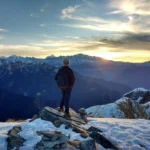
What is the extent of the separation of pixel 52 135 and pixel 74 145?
4.69 feet

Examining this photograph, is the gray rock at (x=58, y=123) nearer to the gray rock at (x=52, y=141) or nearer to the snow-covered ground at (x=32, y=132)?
the snow-covered ground at (x=32, y=132)

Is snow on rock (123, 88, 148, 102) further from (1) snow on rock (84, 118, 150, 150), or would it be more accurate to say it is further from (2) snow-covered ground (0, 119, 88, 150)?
(2) snow-covered ground (0, 119, 88, 150)

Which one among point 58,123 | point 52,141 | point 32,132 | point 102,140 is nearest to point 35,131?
point 32,132

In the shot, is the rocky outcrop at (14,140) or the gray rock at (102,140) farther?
the gray rock at (102,140)

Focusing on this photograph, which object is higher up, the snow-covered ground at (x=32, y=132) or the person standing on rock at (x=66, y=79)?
the person standing on rock at (x=66, y=79)

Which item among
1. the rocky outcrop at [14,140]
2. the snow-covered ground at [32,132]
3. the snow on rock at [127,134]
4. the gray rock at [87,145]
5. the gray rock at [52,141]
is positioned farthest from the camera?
the snow on rock at [127,134]

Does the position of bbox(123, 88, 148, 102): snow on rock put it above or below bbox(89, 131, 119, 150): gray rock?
below

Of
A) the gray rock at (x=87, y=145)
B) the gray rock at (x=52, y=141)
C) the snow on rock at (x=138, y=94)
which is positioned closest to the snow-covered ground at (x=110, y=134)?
the gray rock at (x=52, y=141)

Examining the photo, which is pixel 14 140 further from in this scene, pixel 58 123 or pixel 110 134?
pixel 110 134

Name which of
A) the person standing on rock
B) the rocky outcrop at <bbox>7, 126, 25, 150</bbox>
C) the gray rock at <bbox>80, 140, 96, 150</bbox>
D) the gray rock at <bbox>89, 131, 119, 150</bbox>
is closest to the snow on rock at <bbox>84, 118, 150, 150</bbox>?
the gray rock at <bbox>89, 131, 119, 150</bbox>

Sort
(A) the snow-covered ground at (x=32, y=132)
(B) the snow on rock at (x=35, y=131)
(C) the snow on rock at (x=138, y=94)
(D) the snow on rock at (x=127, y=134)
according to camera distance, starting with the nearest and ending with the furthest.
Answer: (A) the snow-covered ground at (x=32, y=132) → (B) the snow on rock at (x=35, y=131) → (D) the snow on rock at (x=127, y=134) → (C) the snow on rock at (x=138, y=94)

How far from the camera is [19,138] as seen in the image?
53.7 feet

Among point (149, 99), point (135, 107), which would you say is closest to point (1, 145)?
point (135, 107)

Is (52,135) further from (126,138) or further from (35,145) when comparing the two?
(126,138)
